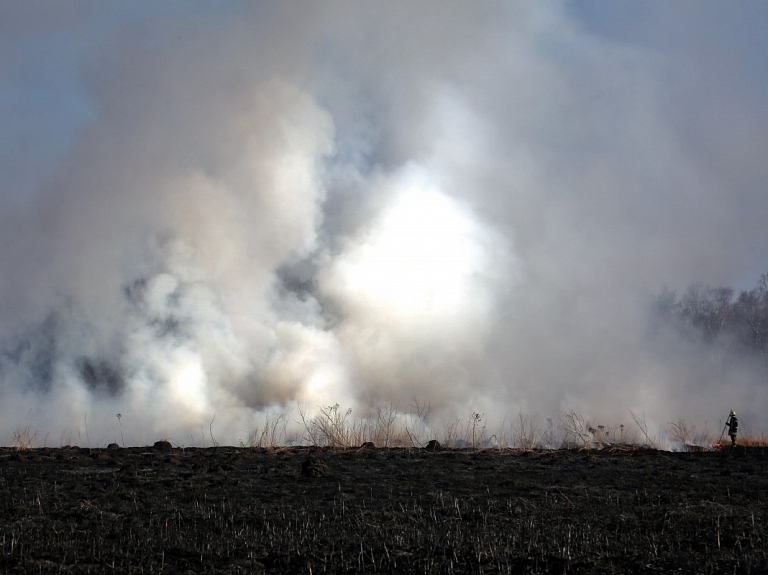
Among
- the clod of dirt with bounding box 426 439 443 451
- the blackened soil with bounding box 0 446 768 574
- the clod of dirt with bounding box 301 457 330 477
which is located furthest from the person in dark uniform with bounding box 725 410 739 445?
the clod of dirt with bounding box 301 457 330 477

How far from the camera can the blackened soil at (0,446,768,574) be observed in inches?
236

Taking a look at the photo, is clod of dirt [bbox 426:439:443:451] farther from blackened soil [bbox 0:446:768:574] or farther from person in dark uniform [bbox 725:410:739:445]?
person in dark uniform [bbox 725:410:739:445]

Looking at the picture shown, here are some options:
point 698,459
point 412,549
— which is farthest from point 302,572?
point 698,459

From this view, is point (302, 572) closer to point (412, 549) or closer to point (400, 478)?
point (412, 549)

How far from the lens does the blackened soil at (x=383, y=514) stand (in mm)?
6000

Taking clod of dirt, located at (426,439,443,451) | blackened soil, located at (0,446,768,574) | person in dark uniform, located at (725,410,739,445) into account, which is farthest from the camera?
person in dark uniform, located at (725,410,739,445)

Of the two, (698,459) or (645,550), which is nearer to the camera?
(645,550)

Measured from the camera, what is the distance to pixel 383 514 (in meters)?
7.75

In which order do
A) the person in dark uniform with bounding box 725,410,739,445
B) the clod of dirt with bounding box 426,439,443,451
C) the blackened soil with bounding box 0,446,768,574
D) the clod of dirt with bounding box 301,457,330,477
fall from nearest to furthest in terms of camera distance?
the blackened soil with bounding box 0,446,768,574
the clod of dirt with bounding box 301,457,330,477
the clod of dirt with bounding box 426,439,443,451
the person in dark uniform with bounding box 725,410,739,445

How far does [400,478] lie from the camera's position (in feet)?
33.5

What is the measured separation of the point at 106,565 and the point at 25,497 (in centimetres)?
346

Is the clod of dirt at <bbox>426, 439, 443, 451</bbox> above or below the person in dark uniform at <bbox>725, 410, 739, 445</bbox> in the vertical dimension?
below

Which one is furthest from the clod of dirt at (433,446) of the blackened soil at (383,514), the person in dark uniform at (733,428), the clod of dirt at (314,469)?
the person in dark uniform at (733,428)

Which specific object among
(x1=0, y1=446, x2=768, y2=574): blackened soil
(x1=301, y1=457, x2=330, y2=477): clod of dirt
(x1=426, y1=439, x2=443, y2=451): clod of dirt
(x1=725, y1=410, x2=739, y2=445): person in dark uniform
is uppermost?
(x1=725, y1=410, x2=739, y2=445): person in dark uniform
